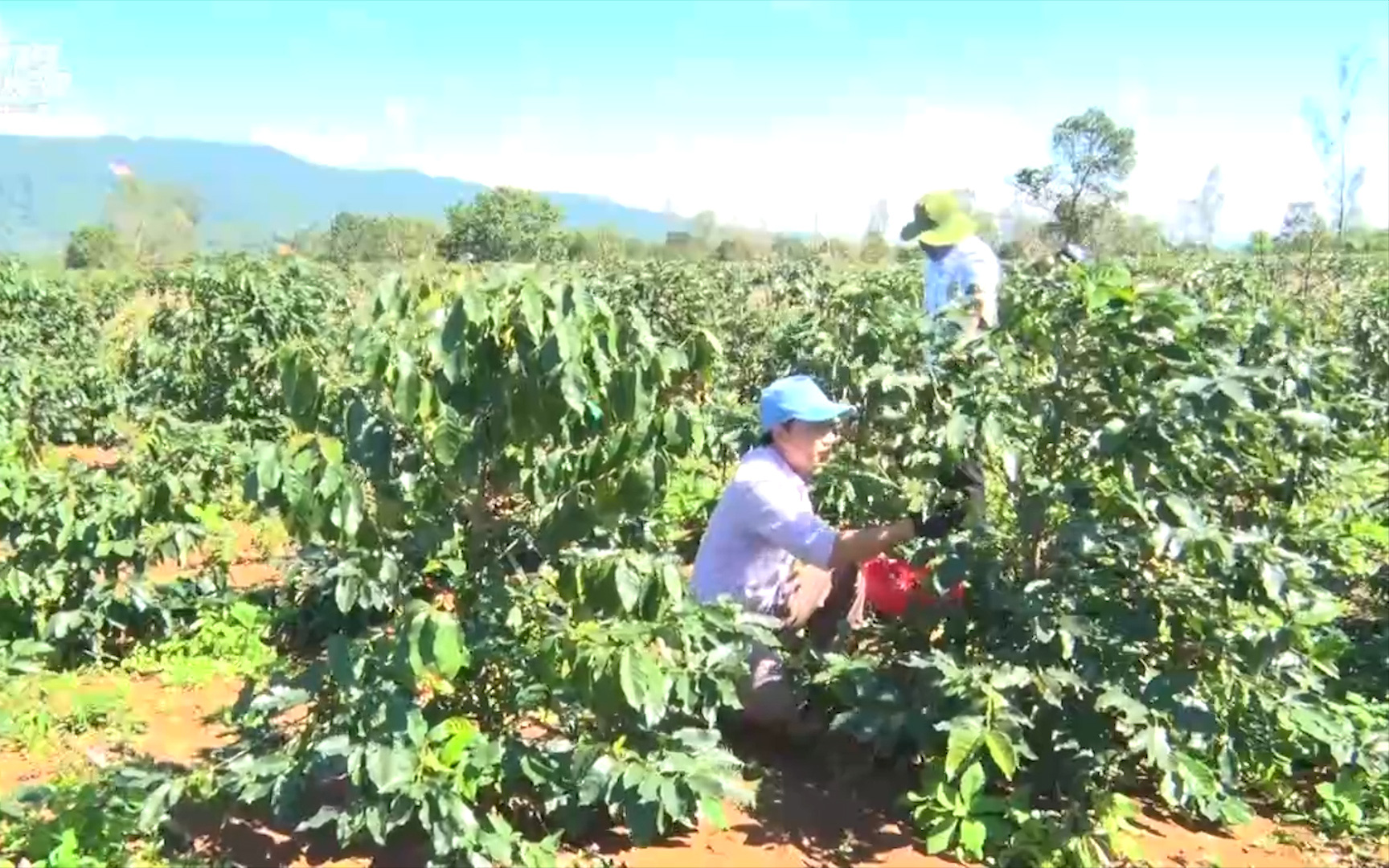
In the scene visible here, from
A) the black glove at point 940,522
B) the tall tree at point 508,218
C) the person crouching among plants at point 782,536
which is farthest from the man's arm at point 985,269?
the tall tree at point 508,218

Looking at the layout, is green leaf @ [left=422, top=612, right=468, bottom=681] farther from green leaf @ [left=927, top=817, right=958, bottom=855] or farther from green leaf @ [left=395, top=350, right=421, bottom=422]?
green leaf @ [left=927, top=817, right=958, bottom=855]

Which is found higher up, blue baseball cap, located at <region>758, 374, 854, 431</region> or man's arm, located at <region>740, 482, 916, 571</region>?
blue baseball cap, located at <region>758, 374, 854, 431</region>

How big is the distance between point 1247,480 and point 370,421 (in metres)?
2.26

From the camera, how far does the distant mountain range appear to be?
32.3m

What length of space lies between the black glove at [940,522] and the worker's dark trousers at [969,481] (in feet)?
0.10

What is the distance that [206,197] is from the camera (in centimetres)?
3653

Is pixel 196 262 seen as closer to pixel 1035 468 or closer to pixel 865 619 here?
pixel 865 619

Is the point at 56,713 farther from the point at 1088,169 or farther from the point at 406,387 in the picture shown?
the point at 1088,169

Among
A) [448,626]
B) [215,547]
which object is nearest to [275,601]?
[215,547]

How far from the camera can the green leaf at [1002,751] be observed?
9.57 feet

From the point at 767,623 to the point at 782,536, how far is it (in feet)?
1.26

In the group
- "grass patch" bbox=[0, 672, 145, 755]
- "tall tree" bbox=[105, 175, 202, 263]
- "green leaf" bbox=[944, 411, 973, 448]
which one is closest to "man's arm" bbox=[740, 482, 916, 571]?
"green leaf" bbox=[944, 411, 973, 448]

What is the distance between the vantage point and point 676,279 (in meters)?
9.34

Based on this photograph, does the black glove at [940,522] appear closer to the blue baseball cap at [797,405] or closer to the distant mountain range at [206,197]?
the blue baseball cap at [797,405]
